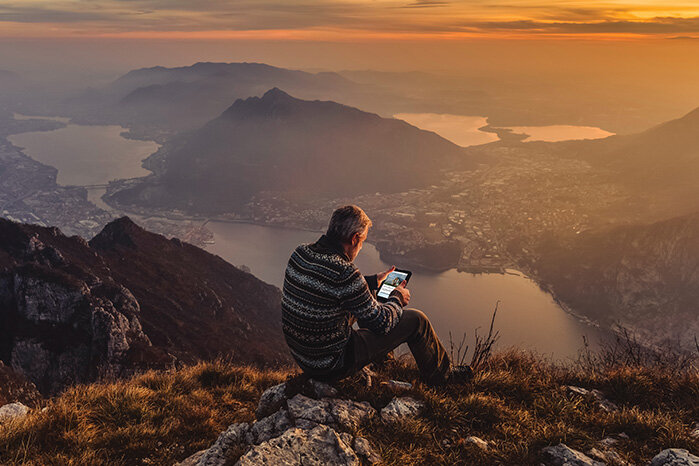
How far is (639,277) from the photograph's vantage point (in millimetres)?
109938

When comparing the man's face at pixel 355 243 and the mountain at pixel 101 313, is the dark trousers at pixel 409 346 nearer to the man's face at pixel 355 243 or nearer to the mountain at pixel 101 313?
the man's face at pixel 355 243

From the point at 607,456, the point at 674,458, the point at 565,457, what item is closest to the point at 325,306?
the point at 565,457

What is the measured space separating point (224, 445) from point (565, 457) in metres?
3.97

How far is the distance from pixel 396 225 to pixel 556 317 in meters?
80.9

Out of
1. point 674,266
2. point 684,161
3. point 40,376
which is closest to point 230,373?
point 40,376

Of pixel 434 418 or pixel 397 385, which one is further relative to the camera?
pixel 397 385

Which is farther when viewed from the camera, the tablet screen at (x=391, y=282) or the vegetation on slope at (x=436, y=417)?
the tablet screen at (x=391, y=282)

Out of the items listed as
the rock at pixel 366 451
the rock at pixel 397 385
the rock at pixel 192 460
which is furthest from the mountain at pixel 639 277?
the rock at pixel 192 460

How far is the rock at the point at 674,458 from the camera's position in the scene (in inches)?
173

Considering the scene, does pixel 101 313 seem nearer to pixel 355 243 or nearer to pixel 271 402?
pixel 271 402

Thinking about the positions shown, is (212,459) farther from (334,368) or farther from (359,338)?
(359,338)

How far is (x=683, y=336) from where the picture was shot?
291ft

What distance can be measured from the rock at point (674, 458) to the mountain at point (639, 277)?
107263 millimetres

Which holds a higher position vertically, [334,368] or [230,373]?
[334,368]
